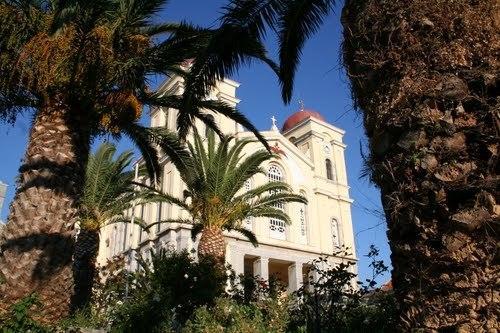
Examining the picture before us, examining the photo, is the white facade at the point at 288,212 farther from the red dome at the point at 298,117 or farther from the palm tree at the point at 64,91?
the palm tree at the point at 64,91

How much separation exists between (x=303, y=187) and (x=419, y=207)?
3215 centimetres

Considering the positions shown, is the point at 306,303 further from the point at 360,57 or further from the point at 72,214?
the point at 360,57

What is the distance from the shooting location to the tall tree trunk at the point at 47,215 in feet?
24.8

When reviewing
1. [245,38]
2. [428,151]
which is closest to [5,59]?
[245,38]

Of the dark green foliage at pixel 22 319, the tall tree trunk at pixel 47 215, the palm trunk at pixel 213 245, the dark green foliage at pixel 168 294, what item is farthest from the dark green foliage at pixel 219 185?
the dark green foliage at pixel 22 319

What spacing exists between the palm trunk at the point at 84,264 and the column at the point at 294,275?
1544 centimetres

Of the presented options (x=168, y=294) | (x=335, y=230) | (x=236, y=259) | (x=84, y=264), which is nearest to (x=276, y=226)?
(x=236, y=259)

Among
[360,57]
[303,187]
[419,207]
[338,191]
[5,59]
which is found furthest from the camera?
[338,191]

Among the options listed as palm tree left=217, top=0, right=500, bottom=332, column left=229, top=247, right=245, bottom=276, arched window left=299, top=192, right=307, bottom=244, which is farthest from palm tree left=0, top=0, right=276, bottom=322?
arched window left=299, top=192, right=307, bottom=244

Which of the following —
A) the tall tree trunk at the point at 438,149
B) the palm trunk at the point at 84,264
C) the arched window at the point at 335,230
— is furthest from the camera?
the arched window at the point at 335,230

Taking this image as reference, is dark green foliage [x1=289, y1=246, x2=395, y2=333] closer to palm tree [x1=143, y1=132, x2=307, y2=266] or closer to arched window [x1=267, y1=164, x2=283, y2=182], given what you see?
palm tree [x1=143, y1=132, x2=307, y2=266]

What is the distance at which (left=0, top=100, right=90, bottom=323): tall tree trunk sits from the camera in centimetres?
755

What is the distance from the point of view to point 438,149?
3164 millimetres

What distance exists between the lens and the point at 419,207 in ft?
10.4
